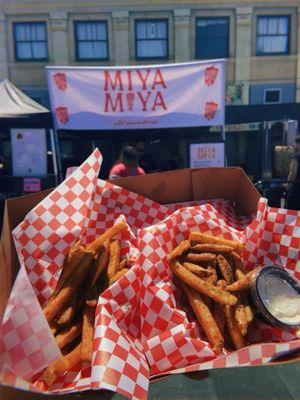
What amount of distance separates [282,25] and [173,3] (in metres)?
4.68

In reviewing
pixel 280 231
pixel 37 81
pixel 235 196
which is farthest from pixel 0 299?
pixel 37 81

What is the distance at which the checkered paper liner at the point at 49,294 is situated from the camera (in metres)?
1.24

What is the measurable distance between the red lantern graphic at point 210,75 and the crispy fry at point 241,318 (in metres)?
5.13

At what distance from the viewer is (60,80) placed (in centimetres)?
609

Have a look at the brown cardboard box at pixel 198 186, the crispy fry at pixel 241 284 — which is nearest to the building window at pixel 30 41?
the brown cardboard box at pixel 198 186

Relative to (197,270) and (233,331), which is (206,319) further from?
(197,270)

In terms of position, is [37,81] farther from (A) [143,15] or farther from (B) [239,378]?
(B) [239,378]

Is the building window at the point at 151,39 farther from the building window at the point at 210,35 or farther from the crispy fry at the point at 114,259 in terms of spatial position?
the crispy fry at the point at 114,259

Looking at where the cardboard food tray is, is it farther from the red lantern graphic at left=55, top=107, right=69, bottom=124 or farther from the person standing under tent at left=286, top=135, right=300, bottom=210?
A: the red lantern graphic at left=55, top=107, right=69, bottom=124

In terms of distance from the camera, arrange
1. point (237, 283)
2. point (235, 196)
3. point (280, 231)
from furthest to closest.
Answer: point (235, 196)
point (280, 231)
point (237, 283)

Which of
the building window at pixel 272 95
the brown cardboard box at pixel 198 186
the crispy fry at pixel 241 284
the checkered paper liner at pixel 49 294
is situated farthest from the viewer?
the building window at pixel 272 95

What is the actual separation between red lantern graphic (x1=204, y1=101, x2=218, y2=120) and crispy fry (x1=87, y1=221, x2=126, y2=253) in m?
4.78

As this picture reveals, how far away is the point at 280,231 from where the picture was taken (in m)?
1.81

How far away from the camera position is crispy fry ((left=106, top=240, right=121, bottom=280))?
5.49ft
